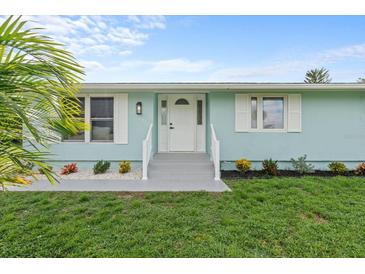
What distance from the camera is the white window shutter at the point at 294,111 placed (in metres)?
7.25

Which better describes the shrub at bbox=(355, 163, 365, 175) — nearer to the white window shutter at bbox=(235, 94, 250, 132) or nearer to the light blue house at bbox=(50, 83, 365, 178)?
the light blue house at bbox=(50, 83, 365, 178)

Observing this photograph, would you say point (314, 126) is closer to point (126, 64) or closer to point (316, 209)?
point (316, 209)

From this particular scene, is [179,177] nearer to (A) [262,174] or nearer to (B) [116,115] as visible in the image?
(A) [262,174]

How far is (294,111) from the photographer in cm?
726

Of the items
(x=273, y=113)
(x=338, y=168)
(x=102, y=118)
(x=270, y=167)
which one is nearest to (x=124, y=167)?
(x=102, y=118)

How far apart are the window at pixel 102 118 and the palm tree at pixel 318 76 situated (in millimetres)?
31347

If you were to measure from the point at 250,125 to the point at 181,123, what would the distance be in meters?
2.46

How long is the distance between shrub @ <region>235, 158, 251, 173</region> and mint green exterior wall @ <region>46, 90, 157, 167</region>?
10.4ft

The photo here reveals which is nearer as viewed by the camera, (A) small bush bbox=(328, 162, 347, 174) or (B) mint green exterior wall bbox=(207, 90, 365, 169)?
(A) small bush bbox=(328, 162, 347, 174)

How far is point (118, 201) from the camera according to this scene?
14.6 feet

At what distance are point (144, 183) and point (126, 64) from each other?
1108 cm

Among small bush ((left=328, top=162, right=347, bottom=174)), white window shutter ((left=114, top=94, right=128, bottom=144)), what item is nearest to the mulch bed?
small bush ((left=328, top=162, right=347, bottom=174))

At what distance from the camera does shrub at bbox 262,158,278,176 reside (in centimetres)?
671

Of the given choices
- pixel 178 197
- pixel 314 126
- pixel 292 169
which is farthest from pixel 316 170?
pixel 178 197
